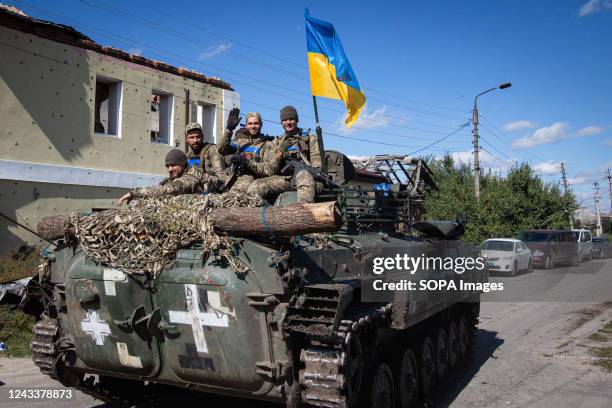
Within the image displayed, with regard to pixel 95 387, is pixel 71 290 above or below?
above

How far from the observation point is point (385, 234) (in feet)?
22.0

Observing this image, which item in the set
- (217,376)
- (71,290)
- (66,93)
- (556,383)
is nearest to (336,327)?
(217,376)

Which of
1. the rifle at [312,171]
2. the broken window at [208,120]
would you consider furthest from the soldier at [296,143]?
the broken window at [208,120]

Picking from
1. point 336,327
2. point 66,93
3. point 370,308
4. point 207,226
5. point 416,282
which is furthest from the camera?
point 66,93

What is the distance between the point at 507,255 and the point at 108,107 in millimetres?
14779

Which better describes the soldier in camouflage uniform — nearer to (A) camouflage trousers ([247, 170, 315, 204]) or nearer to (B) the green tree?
(A) camouflage trousers ([247, 170, 315, 204])

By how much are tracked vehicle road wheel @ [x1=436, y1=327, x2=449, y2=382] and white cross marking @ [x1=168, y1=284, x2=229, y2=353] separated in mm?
3659

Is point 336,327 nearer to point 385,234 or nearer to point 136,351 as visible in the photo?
point 136,351

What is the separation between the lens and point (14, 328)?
9.45 meters

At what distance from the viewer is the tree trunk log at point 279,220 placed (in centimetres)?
431

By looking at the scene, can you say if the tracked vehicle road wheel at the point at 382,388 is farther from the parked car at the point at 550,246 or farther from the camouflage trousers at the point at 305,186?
the parked car at the point at 550,246

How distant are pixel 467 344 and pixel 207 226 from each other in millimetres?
5600

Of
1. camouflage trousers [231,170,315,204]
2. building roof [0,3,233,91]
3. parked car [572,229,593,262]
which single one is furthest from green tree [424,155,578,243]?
camouflage trousers [231,170,315,204]

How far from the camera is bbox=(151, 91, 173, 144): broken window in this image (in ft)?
55.0
